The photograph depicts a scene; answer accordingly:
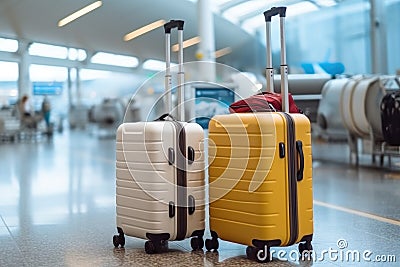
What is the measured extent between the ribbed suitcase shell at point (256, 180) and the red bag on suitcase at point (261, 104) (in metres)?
0.11

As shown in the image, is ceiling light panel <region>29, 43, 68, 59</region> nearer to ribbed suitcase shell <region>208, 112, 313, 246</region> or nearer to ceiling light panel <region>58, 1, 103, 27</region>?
ceiling light panel <region>58, 1, 103, 27</region>

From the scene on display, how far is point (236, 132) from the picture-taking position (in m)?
2.53

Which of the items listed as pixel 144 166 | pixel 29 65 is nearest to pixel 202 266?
pixel 144 166

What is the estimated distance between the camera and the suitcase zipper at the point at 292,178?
2467 millimetres

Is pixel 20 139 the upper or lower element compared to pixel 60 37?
lower

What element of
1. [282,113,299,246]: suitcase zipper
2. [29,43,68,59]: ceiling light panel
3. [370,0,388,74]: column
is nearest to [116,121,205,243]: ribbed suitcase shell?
[282,113,299,246]: suitcase zipper

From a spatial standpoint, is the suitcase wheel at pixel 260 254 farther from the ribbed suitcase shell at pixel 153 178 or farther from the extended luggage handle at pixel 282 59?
the extended luggage handle at pixel 282 59

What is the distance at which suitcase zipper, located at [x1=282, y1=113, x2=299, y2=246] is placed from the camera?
247 cm

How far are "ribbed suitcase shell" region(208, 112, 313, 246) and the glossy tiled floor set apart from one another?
16 centimetres

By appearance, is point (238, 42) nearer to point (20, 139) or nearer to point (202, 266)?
point (20, 139)

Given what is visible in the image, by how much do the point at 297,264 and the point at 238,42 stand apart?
12398 millimetres

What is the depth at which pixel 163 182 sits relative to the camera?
8.68ft

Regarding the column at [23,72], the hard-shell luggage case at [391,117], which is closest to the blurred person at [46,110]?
the column at [23,72]

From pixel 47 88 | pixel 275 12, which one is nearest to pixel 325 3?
pixel 47 88
